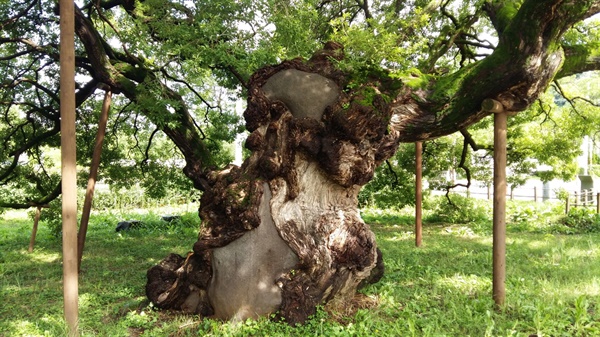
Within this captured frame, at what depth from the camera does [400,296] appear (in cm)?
525

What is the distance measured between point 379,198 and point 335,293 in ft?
27.2

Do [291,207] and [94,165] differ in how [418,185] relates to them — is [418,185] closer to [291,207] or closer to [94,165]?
[291,207]

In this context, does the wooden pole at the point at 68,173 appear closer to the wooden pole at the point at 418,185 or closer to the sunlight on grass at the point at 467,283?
the sunlight on grass at the point at 467,283

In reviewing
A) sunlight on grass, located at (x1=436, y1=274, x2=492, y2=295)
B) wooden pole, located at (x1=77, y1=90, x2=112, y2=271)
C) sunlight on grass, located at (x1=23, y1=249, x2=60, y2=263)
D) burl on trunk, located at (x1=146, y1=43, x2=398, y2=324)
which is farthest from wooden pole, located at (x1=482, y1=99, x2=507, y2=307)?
sunlight on grass, located at (x1=23, y1=249, x2=60, y2=263)

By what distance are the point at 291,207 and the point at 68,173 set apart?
2303mm

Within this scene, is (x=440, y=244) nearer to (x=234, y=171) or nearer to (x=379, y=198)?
(x=379, y=198)

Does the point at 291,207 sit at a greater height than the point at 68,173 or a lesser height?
lesser

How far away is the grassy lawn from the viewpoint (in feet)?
13.8

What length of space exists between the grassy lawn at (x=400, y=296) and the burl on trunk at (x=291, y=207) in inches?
11.4

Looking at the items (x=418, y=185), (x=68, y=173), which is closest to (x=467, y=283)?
(x=418, y=185)

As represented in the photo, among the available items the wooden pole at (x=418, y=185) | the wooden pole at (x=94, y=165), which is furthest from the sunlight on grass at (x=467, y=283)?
the wooden pole at (x=94, y=165)

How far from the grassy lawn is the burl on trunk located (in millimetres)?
289

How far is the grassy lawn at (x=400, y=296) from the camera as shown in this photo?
421 centimetres

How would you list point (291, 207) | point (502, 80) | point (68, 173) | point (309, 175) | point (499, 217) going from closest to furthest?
point (68, 173)
point (499, 217)
point (502, 80)
point (291, 207)
point (309, 175)
